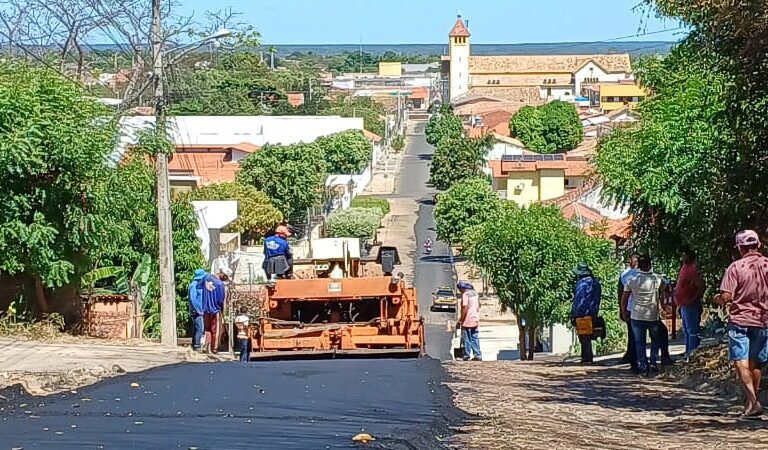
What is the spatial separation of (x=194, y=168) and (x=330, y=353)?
184 feet

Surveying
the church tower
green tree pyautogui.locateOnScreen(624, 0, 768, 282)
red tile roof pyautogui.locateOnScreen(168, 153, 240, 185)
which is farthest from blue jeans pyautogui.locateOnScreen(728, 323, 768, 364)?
the church tower

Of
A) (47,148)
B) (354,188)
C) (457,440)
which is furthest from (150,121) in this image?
(354,188)

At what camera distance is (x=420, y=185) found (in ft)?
338

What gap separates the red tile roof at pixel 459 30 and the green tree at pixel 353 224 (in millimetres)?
120139

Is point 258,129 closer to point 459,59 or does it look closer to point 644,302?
point 644,302

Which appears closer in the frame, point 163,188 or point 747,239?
point 747,239

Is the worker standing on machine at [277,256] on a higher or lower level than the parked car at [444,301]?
higher

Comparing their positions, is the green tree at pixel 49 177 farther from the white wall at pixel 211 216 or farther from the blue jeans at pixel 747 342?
the white wall at pixel 211 216

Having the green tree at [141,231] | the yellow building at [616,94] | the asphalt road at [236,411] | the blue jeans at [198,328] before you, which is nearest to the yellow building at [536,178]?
the green tree at [141,231]

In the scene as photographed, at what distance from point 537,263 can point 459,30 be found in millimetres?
156546

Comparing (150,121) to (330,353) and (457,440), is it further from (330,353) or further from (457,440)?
(457,440)

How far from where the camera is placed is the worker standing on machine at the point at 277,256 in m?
19.4

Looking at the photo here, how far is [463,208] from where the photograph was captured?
67750 millimetres

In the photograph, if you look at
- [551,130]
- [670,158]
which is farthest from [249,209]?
[551,130]
